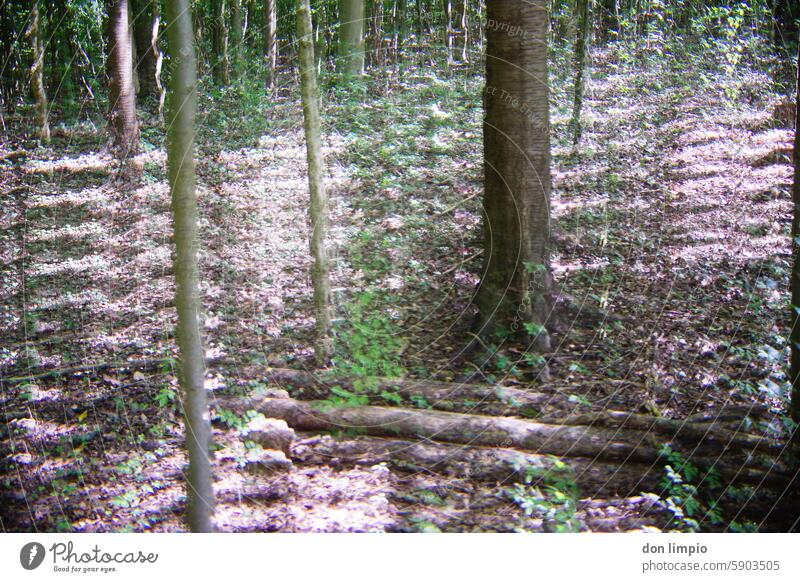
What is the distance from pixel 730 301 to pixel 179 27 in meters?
5.31

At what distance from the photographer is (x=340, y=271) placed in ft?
21.0

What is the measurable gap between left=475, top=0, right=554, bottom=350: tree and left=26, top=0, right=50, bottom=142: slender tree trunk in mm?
9368

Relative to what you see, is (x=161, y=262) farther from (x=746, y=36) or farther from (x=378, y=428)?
(x=746, y=36)

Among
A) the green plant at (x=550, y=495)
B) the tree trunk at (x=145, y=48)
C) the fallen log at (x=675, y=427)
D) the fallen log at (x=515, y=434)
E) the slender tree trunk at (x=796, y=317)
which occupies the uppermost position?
the tree trunk at (x=145, y=48)

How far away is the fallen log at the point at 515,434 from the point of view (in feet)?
11.8

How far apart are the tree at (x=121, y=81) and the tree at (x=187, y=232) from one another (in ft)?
25.3

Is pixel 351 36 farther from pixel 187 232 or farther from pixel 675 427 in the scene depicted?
pixel 675 427

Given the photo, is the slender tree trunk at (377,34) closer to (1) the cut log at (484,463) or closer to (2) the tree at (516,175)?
(2) the tree at (516,175)

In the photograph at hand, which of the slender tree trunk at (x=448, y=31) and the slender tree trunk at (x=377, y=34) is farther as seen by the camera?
the slender tree trunk at (x=448, y=31)

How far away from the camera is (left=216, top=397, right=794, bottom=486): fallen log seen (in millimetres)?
3586

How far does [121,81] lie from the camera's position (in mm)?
9719

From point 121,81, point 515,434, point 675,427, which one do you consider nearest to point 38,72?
point 121,81

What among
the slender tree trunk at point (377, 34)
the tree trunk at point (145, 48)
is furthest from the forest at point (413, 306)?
the tree trunk at point (145, 48)

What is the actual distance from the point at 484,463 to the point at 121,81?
9.29 meters
